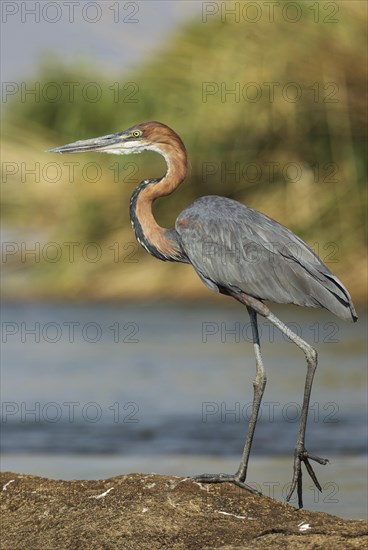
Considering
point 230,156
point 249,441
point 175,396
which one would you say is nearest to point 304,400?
point 249,441

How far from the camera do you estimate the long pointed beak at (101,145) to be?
8.95 metres

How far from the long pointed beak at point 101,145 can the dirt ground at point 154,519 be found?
7.65 ft

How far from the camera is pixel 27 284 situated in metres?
24.0

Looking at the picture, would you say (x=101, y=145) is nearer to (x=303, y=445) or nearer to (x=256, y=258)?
(x=256, y=258)

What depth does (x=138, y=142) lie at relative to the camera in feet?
29.2


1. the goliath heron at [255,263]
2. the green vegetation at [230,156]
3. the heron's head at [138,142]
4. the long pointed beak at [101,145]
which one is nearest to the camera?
the goliath heron at [255,263]

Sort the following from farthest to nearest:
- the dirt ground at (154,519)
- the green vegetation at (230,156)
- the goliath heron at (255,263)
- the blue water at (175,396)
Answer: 1. the green vegetation at (230,156)
2. the blue water at (175,396)
3. the goliath heron at (255,263)
4. the dirt ground at (154,519)

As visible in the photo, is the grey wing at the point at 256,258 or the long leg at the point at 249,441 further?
the grey wing at the point at 256,258

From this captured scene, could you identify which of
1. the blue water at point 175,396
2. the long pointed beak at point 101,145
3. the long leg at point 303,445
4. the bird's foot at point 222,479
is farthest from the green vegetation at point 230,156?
the bird's foot at point 222,479

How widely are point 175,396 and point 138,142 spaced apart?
19.2 feet

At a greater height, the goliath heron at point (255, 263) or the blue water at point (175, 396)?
the goliath heron at point (255, 263)

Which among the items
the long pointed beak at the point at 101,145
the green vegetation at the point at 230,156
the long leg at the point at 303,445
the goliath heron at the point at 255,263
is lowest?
the long leg at the point at 303,445

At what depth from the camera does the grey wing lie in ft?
26.9

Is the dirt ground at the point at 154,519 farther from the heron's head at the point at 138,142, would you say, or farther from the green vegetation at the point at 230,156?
the green vegetation at the point at 230,156
